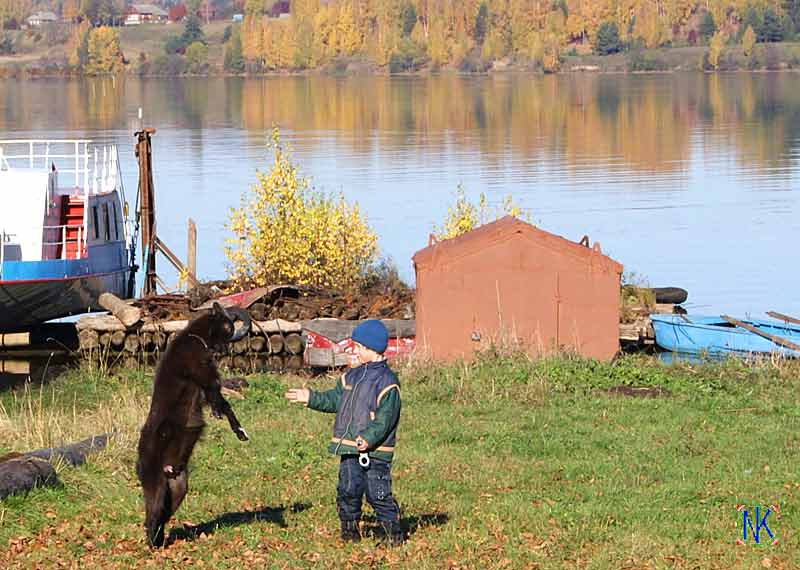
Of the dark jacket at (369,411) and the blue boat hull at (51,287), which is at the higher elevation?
the dark jacket at (369,411)

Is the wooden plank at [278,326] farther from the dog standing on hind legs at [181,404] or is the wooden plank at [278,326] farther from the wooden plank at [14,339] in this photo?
the dog standing on hind legs at [181,404]

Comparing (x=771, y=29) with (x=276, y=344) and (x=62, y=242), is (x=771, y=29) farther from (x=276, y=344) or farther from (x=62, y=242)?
(x=276, y=344)

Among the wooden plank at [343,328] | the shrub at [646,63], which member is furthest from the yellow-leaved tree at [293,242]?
the shrub at [646,63]

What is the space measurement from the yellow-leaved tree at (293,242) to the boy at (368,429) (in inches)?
718

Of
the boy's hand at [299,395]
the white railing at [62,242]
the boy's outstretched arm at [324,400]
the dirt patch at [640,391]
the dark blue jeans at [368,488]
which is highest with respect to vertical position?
the boy's hand at [299,395]

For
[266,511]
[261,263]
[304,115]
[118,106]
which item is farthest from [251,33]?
[266,511]

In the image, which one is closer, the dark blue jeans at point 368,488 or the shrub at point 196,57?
the dark blue jeans at point 368,488

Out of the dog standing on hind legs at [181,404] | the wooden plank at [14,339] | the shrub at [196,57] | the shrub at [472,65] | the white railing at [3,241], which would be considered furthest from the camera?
the shrub at [196,57]

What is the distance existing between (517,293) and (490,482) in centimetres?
895

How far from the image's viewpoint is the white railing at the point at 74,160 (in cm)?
2988

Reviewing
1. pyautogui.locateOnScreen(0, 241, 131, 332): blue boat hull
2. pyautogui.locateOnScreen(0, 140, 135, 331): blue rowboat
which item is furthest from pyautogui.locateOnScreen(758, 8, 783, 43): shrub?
pyautogui.locateOnScreen(0, 241, 131, 332): blue boat hull

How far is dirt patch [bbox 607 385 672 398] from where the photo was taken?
50.6 feet

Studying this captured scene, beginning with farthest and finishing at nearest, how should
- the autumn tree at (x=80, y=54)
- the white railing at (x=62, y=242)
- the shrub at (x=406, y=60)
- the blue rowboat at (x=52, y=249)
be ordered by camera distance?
1. the autumn tree at (x=80, y=54)
2. the shrub at (x=406, y=60)
3. the white railing at (x=62, y=242)
4. the blue rowboat at (x=52, y=249)

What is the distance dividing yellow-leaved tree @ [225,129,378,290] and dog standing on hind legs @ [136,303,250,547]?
18.5 metres
